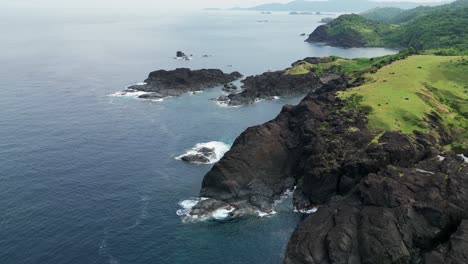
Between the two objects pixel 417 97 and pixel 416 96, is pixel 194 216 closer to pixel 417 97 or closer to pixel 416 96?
pixel 417 97

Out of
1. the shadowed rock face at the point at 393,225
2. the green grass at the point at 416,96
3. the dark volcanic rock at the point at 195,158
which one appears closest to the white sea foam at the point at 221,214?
the shadowed rock face at the point at 393,225

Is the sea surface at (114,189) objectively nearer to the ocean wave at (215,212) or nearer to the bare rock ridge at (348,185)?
the ocean wave at (215,212)

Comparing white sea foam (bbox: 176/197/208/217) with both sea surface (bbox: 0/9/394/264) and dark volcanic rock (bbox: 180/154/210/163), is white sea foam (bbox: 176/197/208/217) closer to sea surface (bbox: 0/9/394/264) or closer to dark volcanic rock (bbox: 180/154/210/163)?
sea surface (bbox: 0/9/394/264)

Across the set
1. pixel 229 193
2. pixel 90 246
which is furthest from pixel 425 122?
pixel 90 246

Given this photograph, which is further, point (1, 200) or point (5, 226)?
point (1, 200)

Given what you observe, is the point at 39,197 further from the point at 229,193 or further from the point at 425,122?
the point at 425,122

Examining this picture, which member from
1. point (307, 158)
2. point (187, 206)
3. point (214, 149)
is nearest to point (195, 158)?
point (214, 149)

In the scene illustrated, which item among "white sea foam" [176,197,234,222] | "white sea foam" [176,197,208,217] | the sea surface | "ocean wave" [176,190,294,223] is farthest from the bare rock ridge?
the sea surface
